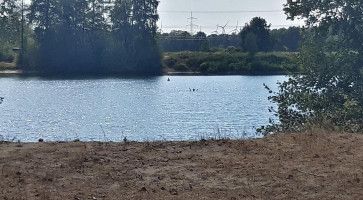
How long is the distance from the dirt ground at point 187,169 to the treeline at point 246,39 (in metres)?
50.3

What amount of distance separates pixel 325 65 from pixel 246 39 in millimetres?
73318

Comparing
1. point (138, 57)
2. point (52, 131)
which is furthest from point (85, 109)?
point (138, 57)

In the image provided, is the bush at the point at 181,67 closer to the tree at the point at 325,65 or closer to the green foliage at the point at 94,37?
the green foliage at the point at 94,37

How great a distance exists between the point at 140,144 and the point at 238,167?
221 cm

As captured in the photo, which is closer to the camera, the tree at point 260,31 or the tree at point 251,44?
the tree at point 251,44

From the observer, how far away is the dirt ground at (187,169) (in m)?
6.09

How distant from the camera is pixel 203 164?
24.0 feet

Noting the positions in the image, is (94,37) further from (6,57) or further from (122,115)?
(122,115)

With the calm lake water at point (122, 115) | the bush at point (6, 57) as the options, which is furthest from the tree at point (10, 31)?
the calm lake water at point (122, 115)

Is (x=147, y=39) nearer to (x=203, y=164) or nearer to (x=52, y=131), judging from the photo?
(x=52, y=131)

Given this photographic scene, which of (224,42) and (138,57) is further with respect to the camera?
(224,42)

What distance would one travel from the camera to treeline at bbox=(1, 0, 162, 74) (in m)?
77.1

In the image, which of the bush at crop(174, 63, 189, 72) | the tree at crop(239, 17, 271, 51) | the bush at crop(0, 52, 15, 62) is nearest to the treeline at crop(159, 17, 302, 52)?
the tree at crop(239, 17, 271, 51)

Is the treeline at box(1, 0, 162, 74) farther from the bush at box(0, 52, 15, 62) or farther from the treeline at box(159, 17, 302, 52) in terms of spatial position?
the treeline at box(159, 17, 302, 52)
